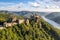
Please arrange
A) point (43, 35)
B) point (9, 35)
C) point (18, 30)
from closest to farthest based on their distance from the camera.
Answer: point (9, 35), point (18, 30), point (43, 35)

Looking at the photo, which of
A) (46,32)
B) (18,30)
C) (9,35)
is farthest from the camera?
(46,32)

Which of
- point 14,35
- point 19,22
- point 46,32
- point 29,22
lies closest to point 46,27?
point 46,32

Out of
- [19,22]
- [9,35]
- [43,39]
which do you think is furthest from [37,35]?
[9,35]

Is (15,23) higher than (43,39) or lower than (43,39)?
higher

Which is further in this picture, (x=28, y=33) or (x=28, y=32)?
(x=28, y=32)

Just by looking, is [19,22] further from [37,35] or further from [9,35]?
[9,35]

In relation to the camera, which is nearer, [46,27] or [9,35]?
[9,35]

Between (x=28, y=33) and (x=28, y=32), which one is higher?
(x=28, y=32)
